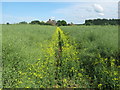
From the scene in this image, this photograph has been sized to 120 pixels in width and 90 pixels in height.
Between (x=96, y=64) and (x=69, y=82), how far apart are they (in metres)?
1.41

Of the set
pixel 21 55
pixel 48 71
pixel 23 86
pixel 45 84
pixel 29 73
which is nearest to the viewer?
pixel 23 86

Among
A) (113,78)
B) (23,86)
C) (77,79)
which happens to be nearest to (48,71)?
(77,79)

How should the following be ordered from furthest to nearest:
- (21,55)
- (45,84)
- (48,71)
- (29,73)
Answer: (21,55)
(48,71)
(29,73)
(45,84)

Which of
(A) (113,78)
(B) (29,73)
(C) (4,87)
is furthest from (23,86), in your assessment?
(A) (113,78)

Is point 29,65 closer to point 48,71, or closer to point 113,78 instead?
point 48,71

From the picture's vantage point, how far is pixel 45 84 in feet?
14.6

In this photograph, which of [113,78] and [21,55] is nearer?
[113,78]

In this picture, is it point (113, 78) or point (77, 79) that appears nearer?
point (113, 78)

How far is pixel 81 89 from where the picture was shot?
4.51m

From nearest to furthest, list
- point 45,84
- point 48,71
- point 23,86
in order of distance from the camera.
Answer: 1. point 23,86
2. point 45,84
3. point 48,71

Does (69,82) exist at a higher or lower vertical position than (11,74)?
lower

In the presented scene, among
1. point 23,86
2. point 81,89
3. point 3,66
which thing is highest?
point 3,66

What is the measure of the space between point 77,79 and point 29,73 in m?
1.59

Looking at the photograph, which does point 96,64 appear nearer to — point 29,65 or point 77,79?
point 77,79
